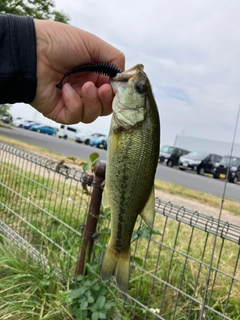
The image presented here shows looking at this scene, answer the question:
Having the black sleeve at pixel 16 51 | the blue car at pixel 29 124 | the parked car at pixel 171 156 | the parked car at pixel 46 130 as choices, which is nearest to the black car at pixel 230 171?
the parked car at pixel 171 156

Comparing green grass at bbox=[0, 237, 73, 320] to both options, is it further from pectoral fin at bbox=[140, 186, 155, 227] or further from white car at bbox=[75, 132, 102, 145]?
white car at bbox=[75, 132, 102, 145]

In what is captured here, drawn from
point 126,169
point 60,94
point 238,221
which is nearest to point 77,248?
point 60,94

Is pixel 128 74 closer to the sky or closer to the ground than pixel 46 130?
closer to the ground

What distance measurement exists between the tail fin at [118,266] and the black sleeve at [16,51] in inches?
33.9

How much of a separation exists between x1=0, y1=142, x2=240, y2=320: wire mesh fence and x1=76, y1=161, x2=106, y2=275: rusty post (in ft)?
0.14

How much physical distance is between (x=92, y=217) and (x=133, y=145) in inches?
67.0

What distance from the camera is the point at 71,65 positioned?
1780 millimetres

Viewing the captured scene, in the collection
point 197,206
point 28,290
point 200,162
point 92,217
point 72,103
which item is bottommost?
point 28,290

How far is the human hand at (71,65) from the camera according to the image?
5.46ft

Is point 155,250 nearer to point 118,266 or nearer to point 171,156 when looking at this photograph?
point 118,266

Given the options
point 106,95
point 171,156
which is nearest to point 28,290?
point 106,95

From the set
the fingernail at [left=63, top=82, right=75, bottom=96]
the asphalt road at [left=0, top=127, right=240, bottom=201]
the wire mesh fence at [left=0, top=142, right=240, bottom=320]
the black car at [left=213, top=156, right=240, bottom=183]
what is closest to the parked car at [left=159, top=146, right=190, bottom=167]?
the asphalt road at [left=0, top=127, right=240, bottom=201]

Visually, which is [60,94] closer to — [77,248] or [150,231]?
[150,231]

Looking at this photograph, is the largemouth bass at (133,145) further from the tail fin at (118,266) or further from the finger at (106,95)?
the tail fin at (118,266)
